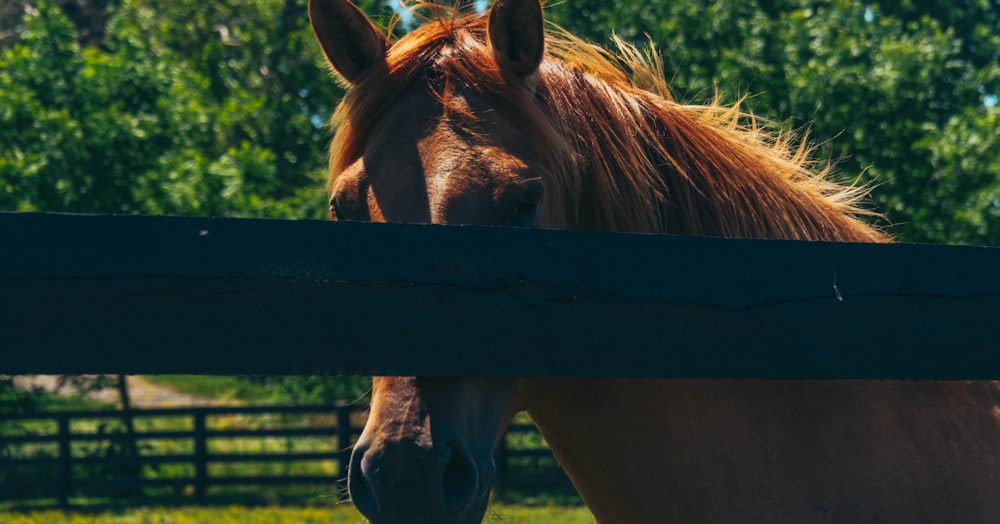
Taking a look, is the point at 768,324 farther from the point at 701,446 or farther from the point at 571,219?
the point at 571,219

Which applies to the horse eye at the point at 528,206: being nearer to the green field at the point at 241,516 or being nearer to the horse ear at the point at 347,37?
the horse ear at the point at 347,37

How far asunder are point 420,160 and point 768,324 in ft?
2.58

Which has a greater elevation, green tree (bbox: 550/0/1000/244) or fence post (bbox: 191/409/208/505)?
green tree (bbox: 550/0/1000/244)

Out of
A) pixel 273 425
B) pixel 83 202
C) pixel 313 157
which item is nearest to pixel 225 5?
pixel 313 157

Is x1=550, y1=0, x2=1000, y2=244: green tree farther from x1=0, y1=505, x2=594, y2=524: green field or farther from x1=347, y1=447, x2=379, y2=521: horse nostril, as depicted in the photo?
x1=347, y1=447, x2=379, y2=521: horse nostril

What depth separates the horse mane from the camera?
7.09 feet

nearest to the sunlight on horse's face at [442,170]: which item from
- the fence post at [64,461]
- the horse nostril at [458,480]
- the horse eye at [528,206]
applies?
the horse eye at [528,206]

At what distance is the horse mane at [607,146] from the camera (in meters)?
2.16

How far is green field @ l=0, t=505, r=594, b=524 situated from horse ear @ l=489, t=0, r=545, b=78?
861 centimetres

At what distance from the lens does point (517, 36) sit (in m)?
2.20

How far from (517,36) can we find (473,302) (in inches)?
31.7

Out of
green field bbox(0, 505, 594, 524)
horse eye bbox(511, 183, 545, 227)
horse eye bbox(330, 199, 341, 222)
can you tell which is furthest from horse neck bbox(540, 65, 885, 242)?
green field bbox(0, 505, 594, 524)

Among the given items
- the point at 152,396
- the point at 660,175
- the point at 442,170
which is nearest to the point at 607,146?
the point at 660,175

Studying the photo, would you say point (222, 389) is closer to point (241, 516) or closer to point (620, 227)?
point (241, 516)
